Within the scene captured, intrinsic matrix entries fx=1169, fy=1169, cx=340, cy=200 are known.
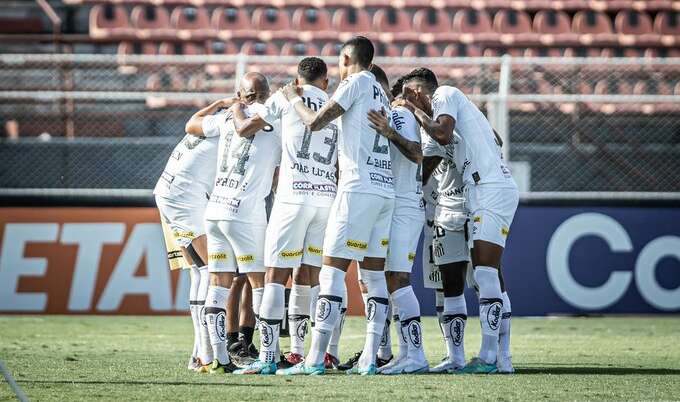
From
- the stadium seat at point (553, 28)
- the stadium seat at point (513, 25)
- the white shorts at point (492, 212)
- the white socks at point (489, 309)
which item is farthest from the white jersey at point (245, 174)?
the stadium seat at point (553, 28)

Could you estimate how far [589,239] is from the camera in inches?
577

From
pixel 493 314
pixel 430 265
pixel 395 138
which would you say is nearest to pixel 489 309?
pixel 493 314

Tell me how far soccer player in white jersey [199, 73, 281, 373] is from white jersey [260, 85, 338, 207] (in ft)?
0.76

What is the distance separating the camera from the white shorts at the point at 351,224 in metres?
8.11

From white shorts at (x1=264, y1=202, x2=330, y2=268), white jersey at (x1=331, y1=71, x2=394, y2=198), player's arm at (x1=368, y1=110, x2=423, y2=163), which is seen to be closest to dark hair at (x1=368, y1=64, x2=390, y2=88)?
white jersey at (x1=331, y1=71, x2=394, y2=198)

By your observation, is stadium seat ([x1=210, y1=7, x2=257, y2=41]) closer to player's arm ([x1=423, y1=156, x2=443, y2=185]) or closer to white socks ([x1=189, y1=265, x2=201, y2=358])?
white socks ([x1=189, y1=265, x2=201, y2=358])

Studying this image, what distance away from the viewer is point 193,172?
369 inches

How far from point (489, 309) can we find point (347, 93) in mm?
1927

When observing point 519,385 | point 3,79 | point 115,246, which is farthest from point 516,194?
point 3,79

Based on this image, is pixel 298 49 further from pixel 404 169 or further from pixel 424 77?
pixel 404 169

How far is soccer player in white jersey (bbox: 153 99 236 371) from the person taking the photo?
916 cm

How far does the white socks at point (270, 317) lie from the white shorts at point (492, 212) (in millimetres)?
1553

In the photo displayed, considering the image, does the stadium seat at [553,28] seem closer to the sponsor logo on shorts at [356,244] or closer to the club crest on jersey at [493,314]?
the club crest on jersey at [493,314]

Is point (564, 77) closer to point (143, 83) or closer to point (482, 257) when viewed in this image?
→ point (143, 83)
